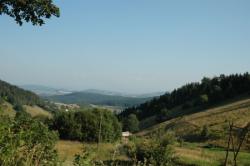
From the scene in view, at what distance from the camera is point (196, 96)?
6796 inches

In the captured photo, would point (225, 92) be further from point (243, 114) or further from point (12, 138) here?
point (12, 138)

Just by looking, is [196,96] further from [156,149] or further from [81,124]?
[156,149]

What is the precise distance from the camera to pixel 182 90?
184500 mm

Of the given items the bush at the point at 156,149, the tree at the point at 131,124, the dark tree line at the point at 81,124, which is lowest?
the bush at the point at 156,149

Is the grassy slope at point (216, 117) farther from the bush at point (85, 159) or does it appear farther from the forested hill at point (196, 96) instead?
the bush at point (85, 159)

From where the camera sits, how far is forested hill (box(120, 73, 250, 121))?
15275 cm

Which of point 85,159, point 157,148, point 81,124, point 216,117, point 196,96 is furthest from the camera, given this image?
point 196,96

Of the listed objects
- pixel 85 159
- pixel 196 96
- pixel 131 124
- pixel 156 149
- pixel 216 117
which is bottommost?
pixel 156 149

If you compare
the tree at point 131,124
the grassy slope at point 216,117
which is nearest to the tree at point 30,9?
the grassy slope at point 216,117

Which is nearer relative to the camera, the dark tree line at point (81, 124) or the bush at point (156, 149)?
the bush at point (156, 149)

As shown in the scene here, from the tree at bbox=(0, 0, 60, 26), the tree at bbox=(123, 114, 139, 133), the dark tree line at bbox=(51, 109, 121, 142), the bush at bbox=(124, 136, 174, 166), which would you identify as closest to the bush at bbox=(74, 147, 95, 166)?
the tree at bbox=(0, 0, 60, 26)

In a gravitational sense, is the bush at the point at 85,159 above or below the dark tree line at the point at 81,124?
below

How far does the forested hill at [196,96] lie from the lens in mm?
152750

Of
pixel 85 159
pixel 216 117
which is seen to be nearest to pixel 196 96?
pixel 216 117
